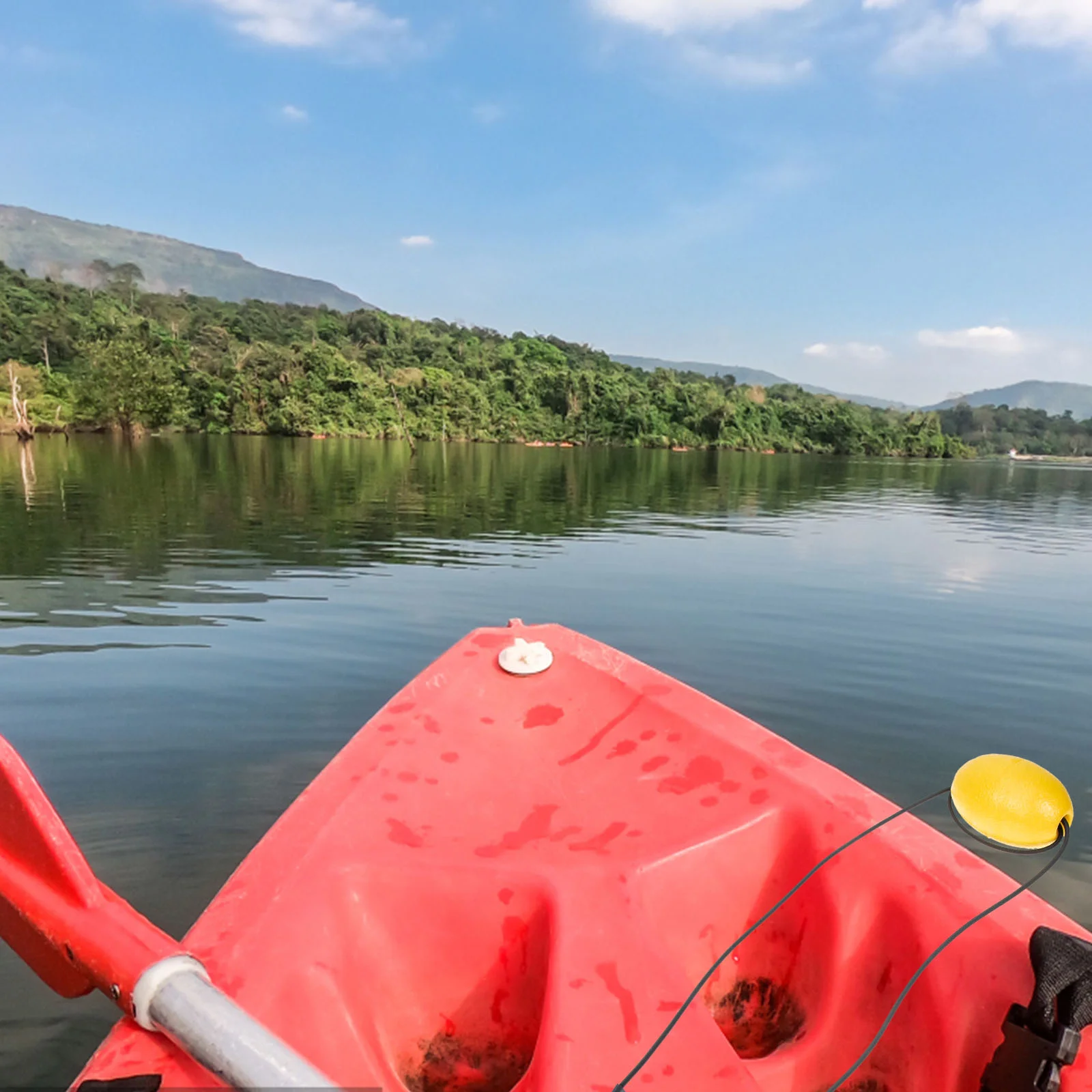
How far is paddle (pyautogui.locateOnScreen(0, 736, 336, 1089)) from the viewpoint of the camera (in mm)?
1388

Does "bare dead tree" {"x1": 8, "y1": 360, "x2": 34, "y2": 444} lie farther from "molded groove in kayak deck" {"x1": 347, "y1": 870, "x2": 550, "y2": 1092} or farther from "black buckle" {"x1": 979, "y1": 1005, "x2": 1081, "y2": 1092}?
"black buckle" {"x1": 979, "y1": 1005, "x2": 1081, "y2": 1092}

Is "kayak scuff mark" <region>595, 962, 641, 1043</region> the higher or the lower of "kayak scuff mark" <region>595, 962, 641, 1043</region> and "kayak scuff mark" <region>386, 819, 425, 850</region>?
the lower

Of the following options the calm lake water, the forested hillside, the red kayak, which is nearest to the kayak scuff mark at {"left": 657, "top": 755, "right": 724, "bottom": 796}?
the red kayak

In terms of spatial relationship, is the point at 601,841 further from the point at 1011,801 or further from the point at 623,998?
the point at 1011,801

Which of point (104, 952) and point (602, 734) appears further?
point (602, 734)

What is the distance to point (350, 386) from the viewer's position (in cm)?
6125

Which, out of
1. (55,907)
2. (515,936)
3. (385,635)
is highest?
(55,907)

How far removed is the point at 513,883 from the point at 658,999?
551mm

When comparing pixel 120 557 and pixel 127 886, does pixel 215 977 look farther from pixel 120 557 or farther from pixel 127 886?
pixel 120 557

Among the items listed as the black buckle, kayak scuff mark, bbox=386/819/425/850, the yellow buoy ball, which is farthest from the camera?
kayak scuff mark, bbox=386/819/425/850

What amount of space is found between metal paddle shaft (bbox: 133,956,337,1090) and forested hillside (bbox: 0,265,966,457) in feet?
183

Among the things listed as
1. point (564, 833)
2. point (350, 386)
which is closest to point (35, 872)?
point (564, 833)

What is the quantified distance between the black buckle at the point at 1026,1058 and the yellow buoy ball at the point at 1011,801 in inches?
17.8

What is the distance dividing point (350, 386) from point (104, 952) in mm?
63322
